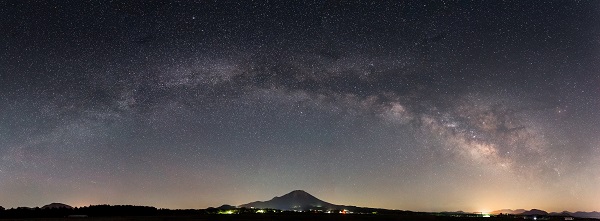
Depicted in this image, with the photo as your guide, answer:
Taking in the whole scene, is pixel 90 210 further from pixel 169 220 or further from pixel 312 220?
pixel 312 220

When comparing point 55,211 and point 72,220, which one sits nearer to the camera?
point 72,220

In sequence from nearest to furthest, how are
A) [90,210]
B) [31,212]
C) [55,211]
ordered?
[31,212] < [55,211] < [90,210]

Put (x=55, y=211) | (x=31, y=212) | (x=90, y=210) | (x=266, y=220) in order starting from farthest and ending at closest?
(x=90, y=210) → (x=55, y=211) → (x=31, y=212) → (x=266, y=220)

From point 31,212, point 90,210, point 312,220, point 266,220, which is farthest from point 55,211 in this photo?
point 312,220

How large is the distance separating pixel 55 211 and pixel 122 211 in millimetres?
18583

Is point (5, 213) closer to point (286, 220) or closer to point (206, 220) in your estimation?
point (206, 220)

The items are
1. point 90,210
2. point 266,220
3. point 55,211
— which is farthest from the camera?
point 90,210

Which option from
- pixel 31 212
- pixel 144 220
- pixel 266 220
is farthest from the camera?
pixel 31 212

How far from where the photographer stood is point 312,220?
227 feet

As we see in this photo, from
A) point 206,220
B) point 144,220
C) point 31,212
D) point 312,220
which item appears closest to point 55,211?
point 31,212

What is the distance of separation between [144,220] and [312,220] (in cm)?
2137

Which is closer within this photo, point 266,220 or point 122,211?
point 266,220

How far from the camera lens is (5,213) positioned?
70.0 meters

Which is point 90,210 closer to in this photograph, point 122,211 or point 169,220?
point 122,211
